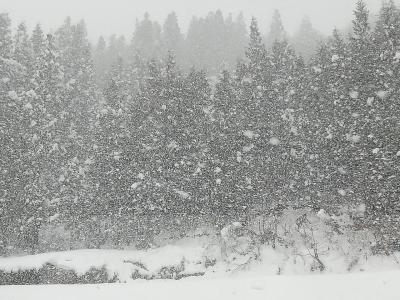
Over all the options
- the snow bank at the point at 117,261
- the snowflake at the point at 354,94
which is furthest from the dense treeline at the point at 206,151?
the snow bank at the point at 117,261

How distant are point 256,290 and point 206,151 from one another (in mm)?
15355


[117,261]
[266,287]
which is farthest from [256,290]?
[117,261]

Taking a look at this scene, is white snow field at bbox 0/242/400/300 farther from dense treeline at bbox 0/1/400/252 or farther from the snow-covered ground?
dense treeline at bbox 0/1/400/252

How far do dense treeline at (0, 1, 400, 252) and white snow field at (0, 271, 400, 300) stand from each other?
40.8ft

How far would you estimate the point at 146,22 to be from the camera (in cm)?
7731

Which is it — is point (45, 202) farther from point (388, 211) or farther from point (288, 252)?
point (388, 211)

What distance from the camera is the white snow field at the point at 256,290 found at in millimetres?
9391

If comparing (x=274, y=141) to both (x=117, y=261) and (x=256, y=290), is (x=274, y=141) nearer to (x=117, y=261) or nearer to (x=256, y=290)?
(x=117, y=261)

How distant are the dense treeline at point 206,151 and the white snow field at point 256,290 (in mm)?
12442

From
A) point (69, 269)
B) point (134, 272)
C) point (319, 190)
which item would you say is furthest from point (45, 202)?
point (319, 190)

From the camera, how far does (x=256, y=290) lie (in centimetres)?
1034

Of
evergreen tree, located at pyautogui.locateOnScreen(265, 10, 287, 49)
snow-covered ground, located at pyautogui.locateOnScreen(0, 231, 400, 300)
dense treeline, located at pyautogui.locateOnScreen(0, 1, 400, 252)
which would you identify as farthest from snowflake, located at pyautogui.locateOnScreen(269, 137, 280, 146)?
evergreen tree, located at pyautogui.locateOnScreen(265, 10, 287, 49)

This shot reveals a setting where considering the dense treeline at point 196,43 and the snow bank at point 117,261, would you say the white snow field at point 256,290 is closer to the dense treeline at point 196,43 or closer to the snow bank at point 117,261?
the snow bank at point 117,261

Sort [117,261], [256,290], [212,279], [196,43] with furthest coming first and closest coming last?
[196,43], [117,261], [212,279], [256,290]
